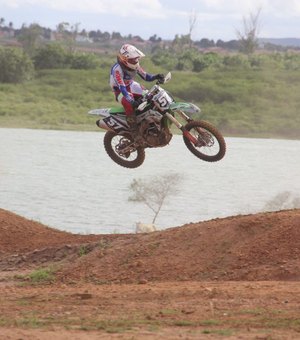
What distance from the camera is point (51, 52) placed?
78375 millimetres

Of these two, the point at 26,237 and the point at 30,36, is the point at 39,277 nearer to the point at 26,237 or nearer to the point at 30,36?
the point at 26,237

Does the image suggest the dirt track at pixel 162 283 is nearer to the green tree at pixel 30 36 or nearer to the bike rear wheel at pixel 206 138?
the bike rear wheel at pixel 206 138

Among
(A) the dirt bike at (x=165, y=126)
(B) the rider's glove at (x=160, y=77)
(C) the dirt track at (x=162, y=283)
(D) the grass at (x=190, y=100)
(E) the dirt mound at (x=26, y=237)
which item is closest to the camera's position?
(C) the dirt track at (x=162, y=283)

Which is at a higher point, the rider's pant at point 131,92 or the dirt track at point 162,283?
the rider's pant at point 131,92

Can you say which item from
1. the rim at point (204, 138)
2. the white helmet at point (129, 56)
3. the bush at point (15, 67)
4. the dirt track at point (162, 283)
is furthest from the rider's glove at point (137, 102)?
the bush at point (15, 67)

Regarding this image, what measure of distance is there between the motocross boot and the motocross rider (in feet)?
0.07

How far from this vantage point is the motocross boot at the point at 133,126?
62.5 ft

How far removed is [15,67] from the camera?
7194 cm

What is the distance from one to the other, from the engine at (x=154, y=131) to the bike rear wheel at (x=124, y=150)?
513 millimetres

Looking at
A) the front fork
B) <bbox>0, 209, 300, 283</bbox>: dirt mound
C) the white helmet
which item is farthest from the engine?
<bbox>0, 209, 300, 283</bbox>: dirt mound

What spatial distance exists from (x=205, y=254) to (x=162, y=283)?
4.91ft

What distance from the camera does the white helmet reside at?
18.4 m

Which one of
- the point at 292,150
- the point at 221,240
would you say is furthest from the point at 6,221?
the point at 292,150

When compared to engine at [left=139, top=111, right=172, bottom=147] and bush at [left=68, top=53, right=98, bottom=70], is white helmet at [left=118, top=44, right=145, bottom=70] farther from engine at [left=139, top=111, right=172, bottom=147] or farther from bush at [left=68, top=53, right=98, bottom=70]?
bush at [left=68, top=53, right=98, bottom=70]
